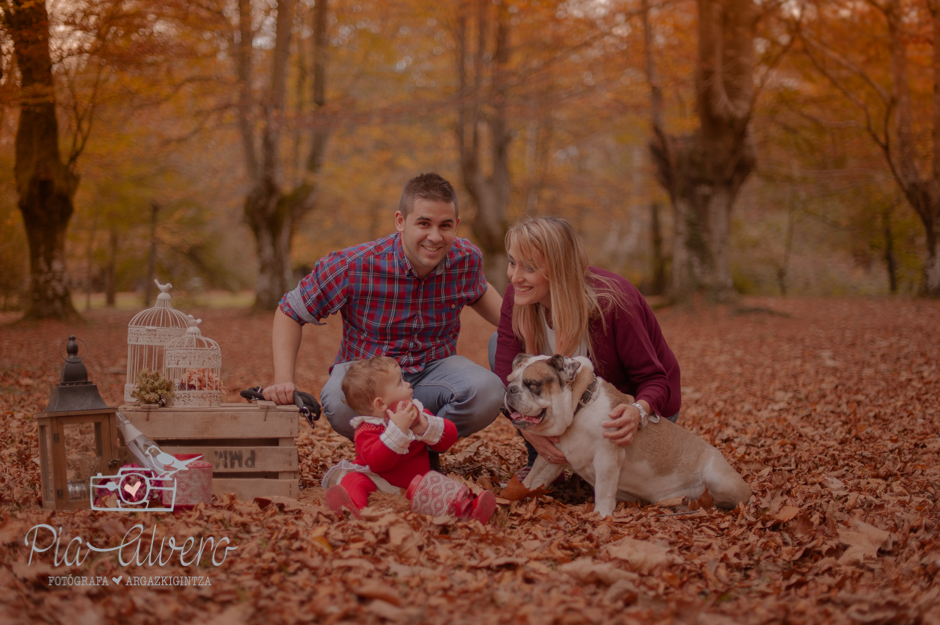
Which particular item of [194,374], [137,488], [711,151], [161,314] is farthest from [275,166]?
[137,488]

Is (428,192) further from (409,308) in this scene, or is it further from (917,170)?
(917,170)

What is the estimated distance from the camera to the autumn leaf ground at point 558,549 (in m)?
2.50

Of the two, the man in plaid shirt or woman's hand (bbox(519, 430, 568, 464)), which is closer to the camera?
woman's hand (bbox(519, 430, 568, 464))

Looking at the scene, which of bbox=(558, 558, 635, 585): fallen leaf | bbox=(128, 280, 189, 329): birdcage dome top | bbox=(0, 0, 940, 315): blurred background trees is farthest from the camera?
bbox=(0, 0, 940, 315): blurred background trees

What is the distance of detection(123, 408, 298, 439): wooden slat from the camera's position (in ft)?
12.2

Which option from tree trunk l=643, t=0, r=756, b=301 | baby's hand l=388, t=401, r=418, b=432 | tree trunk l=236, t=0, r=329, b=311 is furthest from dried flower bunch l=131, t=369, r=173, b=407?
tree trunk l=236, t=0, r=329, b=311

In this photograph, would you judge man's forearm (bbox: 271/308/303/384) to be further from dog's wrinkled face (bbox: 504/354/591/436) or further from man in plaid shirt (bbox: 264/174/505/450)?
dog's wrinkled face (bbox: 504/354/591/436)

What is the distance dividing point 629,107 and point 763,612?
1521 cm

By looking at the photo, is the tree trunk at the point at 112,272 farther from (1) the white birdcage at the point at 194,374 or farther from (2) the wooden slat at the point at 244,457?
(2) the wooden slat at the point at 244,457

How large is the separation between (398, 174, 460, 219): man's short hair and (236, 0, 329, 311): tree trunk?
467 inches

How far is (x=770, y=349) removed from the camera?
10438mm

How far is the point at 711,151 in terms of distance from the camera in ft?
46.7

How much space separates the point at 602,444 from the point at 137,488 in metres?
2.43

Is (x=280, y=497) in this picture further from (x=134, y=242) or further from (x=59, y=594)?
(x=134, y=242)
